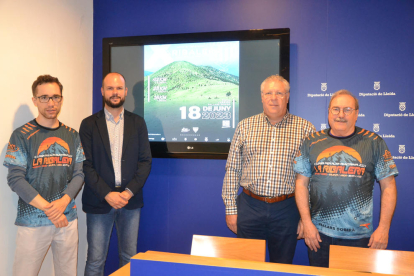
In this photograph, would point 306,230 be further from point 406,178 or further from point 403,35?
point 403,35

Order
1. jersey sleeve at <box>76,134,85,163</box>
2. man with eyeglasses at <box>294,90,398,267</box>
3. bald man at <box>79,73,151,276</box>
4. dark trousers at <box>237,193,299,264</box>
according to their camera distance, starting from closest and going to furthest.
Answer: man with eyeglasses at <box>294,90,398,267</box>, dark trousers at <box>237,193,299,264</box>, jersey sleeve at <box>76,134,85,163</box>, bald man at <box>79,73,151,276</box>

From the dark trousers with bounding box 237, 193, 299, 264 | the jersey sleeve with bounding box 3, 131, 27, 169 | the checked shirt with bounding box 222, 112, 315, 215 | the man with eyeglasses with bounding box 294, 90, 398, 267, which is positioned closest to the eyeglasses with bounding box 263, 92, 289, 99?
the checked shirt with bounding box 222, 112, 315, 215

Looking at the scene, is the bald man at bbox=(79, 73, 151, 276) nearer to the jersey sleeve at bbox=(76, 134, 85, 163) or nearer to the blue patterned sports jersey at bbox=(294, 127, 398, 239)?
the jersey sleeve at bbox=(76, 134, 85, 163)

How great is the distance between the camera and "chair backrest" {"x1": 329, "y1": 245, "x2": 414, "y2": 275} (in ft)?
5.26

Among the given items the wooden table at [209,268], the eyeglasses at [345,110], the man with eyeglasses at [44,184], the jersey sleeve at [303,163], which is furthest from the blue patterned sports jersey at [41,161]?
the eyeglasses at [345,110]

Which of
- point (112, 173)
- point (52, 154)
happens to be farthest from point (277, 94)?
point (52, 154)

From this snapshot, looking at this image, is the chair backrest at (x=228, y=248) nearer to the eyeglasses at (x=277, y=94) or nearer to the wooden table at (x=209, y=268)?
the wooden table at (x=209, y=268)

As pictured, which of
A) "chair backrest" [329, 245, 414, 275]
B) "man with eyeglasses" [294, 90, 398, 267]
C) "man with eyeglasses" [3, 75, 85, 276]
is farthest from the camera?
"man with eyeglasses" [3, 75, 85, 276]

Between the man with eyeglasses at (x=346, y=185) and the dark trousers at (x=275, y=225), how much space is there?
21 centimetres

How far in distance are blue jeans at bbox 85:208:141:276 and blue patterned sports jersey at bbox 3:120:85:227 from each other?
36 cm

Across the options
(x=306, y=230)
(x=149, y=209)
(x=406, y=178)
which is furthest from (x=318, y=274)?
(x=149, y=209)

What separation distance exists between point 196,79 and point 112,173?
1.24 m

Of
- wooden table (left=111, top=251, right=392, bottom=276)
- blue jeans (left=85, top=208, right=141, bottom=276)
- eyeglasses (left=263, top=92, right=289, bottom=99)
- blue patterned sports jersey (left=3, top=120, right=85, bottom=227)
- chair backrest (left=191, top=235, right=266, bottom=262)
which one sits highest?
eyeglasses (left=263, top=92, right=289, bottom=99)

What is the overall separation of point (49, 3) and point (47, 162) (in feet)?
5.10
